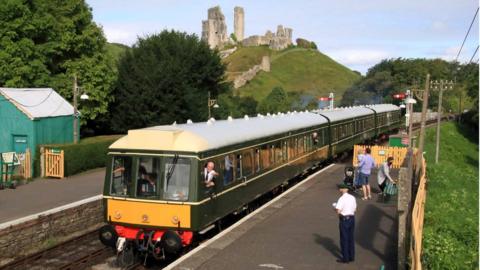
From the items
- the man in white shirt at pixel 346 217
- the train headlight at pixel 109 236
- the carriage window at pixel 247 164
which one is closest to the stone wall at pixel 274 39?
the carriage window at pixel 247 164

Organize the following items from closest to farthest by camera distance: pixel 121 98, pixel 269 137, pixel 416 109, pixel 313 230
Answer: pixel 313 230 < pixel 269 137 < pixel 121 98 < pixel 416 109

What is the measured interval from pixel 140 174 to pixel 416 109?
3004 inches

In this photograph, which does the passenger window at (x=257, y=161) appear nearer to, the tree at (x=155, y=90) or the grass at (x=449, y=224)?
the grass at (x=449, y=224)

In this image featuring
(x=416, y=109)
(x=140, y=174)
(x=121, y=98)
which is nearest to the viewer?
(x=140, y=174)

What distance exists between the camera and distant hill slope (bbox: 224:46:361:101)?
129325 millimetres

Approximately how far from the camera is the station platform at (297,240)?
35.8 feet

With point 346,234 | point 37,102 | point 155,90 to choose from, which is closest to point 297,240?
point 346,234

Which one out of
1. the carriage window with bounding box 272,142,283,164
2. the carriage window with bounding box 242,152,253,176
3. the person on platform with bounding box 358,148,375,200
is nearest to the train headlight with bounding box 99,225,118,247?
the carriage window with bounding box 242,152,253,176

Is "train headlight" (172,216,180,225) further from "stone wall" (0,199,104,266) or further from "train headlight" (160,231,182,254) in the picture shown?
"stone wall" (0,199,104,266)

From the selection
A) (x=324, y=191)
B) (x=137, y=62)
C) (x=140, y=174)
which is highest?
(x=137, y=62)

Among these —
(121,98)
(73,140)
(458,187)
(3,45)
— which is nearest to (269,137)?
(458,187)

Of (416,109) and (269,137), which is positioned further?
(416,109)

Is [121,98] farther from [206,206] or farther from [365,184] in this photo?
[206,206]

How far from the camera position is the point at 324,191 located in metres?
19.6
